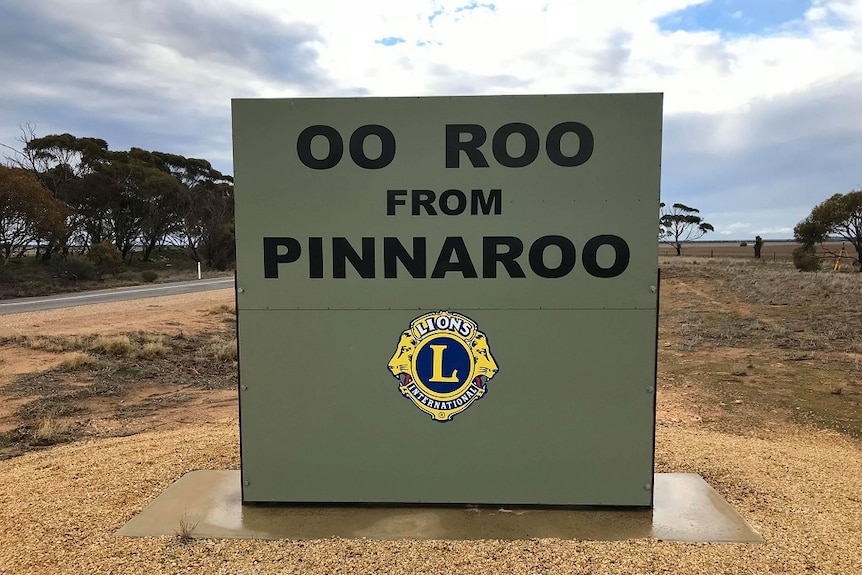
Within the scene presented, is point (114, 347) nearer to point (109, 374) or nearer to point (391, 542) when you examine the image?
point (109, 374)

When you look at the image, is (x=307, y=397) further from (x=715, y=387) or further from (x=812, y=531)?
(x=715, y=387)

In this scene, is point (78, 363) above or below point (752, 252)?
below

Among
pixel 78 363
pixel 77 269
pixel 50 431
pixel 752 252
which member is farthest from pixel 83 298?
pixel 752 252

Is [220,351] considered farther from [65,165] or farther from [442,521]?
[65,165]

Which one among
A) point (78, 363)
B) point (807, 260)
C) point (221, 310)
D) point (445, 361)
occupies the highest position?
point (807, 260)

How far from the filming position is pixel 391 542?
334cm

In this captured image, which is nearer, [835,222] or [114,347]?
[114,347]

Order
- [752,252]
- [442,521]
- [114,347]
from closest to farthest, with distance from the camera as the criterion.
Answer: [442,521]
[114,347]
[752,252]

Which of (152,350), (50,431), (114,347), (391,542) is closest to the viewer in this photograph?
(391,542)

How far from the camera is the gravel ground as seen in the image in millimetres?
3084

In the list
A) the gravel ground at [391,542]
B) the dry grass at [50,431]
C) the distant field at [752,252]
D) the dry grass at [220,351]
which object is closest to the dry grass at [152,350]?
the dry grass at [220,351]

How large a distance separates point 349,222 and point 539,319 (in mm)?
1419

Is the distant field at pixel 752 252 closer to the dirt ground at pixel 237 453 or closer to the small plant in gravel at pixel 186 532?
the dirt ground at pixel 237 453

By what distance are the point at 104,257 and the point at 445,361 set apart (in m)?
32.6
